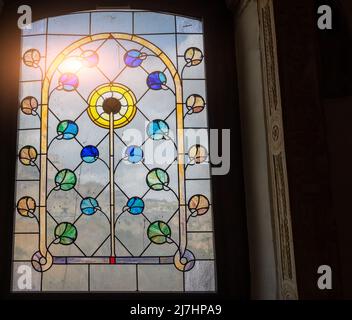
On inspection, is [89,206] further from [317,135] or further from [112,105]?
[317,135]

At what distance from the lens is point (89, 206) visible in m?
1.96

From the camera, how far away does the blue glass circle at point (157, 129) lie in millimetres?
2008

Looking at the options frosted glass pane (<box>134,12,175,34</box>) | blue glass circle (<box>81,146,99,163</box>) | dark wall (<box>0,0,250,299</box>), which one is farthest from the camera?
frosted glass pane (<box>134,12,175,34</box>)

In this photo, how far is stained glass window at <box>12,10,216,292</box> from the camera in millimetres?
1908

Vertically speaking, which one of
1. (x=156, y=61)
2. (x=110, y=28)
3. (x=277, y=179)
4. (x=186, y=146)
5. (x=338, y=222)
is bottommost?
(x=338, y=222)

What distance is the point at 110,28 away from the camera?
213 cm

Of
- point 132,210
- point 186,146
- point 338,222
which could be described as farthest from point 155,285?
point 338,222

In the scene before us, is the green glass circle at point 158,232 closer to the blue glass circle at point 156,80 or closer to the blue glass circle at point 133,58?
the blue glass circle at point 156,80

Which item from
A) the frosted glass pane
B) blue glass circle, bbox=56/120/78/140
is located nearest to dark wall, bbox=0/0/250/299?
the frosted glass pane

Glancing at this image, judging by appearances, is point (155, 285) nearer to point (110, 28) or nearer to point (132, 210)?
point (132, 210)

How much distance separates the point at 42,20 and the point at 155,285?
1291 mm

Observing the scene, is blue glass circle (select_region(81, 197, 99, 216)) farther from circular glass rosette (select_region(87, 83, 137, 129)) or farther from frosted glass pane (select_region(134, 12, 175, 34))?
frosted glass pane (select_region(134, 12, 175, 34))

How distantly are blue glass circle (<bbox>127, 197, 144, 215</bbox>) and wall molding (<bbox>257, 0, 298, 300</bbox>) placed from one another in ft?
1.86

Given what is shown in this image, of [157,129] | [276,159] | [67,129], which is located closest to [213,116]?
[157,129]
